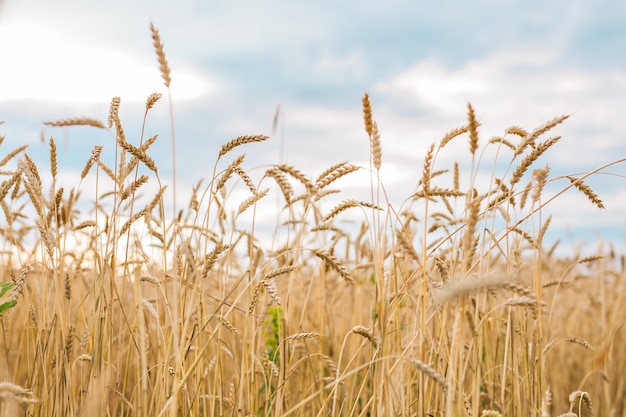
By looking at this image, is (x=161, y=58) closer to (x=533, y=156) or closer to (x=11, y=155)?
(x=533, y=156)

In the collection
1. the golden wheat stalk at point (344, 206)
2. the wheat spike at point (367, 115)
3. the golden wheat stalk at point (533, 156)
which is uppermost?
the wheat spike at point (367, 115)

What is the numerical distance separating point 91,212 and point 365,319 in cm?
250

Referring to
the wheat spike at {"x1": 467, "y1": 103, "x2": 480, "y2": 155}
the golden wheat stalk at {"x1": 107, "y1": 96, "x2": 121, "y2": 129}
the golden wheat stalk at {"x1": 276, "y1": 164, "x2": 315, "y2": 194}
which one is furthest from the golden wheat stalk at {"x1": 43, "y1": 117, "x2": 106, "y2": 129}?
the wheat spike at {"x1": 467, "y1": 103, "x2": 480, "y2": 155}

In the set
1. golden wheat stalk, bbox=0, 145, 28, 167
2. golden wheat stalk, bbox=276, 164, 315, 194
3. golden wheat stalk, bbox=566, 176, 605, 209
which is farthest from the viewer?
golden wheat stalk, bbox=0, 145, 28, 167

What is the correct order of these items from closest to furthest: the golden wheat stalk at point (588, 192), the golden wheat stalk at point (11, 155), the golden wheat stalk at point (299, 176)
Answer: the golden wheat stalk at point (299, 176) < the golden wheat stalk at point (588, 192) < the golden wheat stalk at point (11, 155)

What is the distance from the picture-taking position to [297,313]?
14.5ft

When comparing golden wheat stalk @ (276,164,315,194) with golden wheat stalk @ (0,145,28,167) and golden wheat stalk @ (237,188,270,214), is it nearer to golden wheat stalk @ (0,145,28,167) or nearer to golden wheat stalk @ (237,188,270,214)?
golden wheat stalk @ (237,188,270,214)

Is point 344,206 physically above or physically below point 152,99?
below

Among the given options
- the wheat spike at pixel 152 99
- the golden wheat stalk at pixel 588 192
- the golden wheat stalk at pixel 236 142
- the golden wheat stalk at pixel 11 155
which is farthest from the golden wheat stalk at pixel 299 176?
the golden wheat stalk at pixel 11 155

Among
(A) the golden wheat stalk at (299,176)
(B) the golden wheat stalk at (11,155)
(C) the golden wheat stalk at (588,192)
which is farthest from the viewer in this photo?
(B) the golden wheat stalk at (11,155)

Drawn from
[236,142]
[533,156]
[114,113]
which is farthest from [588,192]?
[114,113]

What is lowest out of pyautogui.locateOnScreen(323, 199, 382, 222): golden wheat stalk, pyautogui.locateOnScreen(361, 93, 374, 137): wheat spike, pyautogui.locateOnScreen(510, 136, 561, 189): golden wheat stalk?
pyautogui.locateOnScreen(323, 199, 382, 222): golden wheat stalk

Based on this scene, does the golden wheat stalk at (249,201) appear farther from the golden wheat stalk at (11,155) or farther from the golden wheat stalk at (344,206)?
the golden wheat stalk at (11,155)

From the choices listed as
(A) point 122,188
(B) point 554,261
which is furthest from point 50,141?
(B) point 554,261
